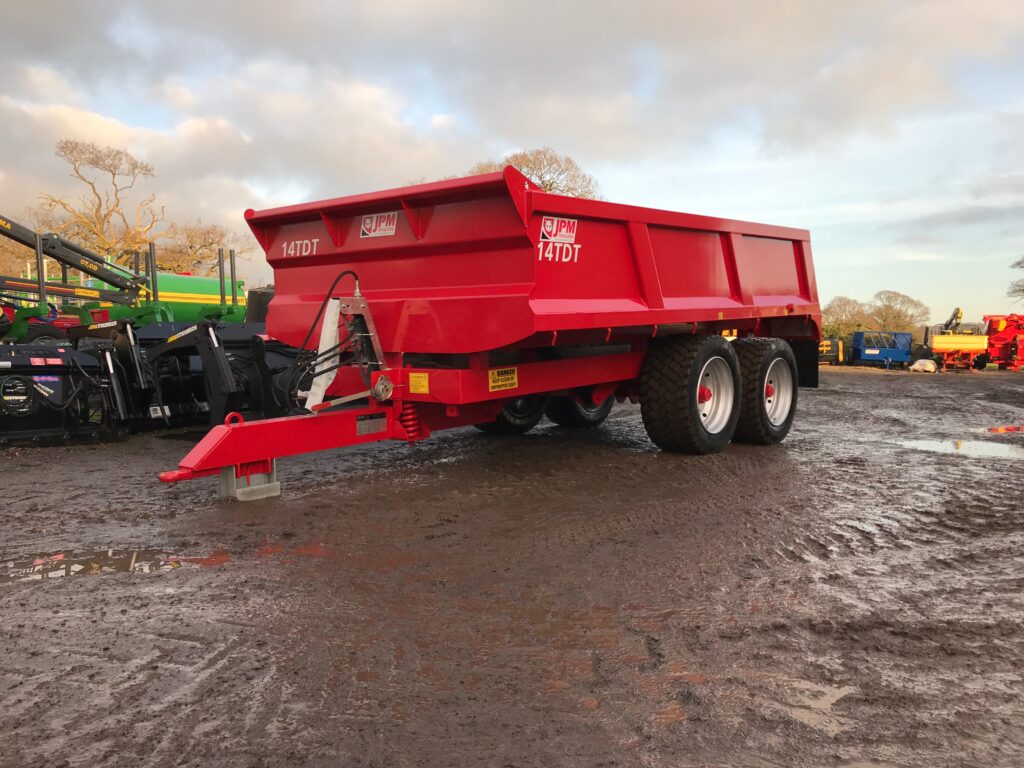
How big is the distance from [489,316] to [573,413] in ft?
12.3

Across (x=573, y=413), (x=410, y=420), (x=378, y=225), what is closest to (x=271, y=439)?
(x=410, y=420)

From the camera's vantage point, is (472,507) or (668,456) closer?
(472,507)

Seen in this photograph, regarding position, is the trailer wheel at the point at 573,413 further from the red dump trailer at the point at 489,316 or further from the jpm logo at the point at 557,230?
the jpm logo at the point at 557,230

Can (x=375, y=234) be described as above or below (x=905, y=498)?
above

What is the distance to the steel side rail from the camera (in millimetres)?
4598

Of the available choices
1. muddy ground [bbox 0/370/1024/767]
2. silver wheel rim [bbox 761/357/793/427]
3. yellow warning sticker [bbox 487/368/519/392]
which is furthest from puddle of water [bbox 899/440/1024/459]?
yellow warning sticker [bbox 487/368/519/392]

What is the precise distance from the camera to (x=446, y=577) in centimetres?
375

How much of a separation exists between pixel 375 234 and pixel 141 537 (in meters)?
2.70

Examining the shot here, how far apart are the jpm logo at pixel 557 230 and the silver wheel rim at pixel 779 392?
3.56m

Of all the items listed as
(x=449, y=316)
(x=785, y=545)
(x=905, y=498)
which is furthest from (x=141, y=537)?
(x=905, y=498)

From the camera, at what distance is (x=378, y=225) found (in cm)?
580

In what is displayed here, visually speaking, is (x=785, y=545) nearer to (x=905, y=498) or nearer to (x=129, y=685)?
(x=905, y=498)

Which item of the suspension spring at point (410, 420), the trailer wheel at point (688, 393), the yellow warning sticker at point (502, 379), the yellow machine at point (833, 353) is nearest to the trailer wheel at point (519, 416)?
the trailer wheel at point (688, 393)

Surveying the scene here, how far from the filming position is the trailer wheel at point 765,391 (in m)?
7.50
